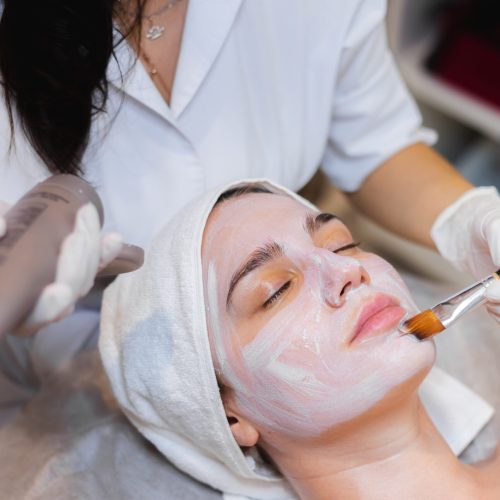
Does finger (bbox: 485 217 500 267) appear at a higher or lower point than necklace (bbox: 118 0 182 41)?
lower

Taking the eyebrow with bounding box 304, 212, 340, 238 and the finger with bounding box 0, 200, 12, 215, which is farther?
the eyebrow with bounding box 304, 212, 340, 238

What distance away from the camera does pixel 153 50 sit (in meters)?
1.05

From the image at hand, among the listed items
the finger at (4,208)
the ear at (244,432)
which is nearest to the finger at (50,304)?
the finger at (4,208)

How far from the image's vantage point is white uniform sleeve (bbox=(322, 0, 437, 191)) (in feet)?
3.92

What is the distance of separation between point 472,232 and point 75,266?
71 cm

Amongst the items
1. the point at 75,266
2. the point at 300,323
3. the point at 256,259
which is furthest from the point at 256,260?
the point at 75,266

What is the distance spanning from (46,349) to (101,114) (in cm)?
45

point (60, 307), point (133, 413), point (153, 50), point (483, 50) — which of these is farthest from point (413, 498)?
point (483, 50)

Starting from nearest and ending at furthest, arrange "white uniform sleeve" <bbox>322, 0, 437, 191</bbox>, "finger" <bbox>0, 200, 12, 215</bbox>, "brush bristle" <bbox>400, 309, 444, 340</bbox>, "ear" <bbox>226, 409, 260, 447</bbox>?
"finger" <bbox>0, 200, 12, 215</bbox> < "brush bristle" <bbox>400, 309, 444, 340</bbox> < "ear" <bbox>226, 409, 260, 447</bbox> < "white uniform sleeve" <bbox>322, 0, 437, 191</bbox>

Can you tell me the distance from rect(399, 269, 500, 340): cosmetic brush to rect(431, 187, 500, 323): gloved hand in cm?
13

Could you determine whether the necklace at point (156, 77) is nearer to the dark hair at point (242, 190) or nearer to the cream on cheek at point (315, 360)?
the dark hair at point (242, 190)

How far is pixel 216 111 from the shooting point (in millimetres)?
1107

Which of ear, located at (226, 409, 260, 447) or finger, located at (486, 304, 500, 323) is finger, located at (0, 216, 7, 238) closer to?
ear, located at (226, 409, 260, 447)

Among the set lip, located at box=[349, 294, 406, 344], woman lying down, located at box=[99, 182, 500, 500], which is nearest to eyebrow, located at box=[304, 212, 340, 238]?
woman lying down, located at box=[99, 182, 500, 500]
